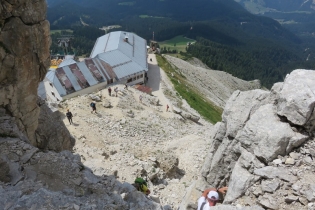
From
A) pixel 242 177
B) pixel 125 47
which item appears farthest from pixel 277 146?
pixel 125 47

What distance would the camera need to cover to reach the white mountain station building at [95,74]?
183ft

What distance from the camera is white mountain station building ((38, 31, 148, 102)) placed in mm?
55906

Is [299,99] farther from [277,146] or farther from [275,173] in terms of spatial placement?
[275,173]

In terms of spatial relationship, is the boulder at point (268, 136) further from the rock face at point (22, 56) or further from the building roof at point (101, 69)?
the building roof at point (101, 69)

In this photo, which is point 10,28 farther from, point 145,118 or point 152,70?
point 152,70

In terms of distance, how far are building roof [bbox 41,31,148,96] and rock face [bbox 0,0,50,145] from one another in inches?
1425

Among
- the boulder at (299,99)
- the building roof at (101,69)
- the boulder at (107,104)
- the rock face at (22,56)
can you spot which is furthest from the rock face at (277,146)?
the building roof at (101,69)

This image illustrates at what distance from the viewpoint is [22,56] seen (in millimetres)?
18203

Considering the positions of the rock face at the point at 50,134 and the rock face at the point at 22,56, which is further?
the rock face at the point at 50,134

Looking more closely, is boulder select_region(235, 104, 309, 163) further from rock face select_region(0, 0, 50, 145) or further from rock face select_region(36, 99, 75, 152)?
rock face select_region(36, 99, 75, 152)

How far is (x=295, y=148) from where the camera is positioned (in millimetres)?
11930

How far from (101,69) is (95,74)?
94.6 inches

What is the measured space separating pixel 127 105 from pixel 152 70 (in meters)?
38.1

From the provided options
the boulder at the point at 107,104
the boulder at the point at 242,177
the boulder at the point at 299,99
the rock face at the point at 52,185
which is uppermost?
the boulder at the point at 299,99
